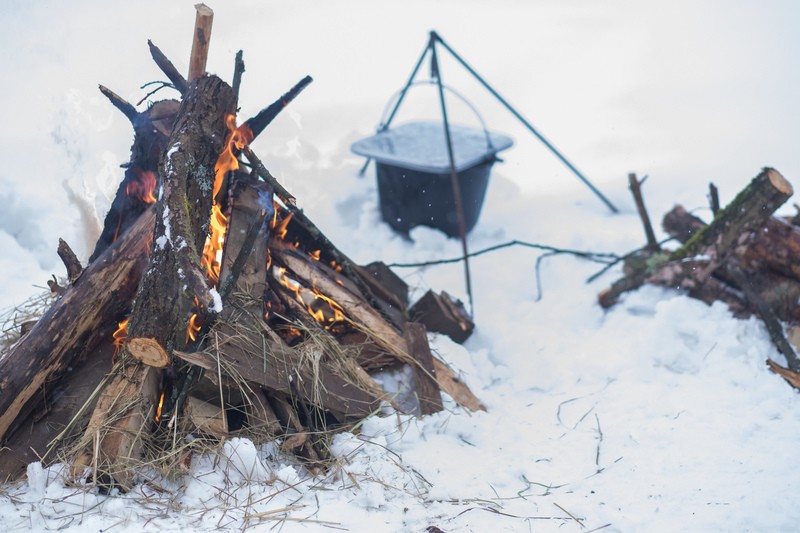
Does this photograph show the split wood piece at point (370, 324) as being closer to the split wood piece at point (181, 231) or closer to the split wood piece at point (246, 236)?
the split wood piece at point (246, 236)

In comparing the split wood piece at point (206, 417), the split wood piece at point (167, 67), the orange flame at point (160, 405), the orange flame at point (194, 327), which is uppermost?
the split wood piece at point (167, 67)

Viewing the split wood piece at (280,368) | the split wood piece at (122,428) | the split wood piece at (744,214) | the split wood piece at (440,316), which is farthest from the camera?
the split wood piece at (440,316)

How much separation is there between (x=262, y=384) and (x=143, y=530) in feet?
2.91

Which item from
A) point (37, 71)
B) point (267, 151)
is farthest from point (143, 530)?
point (37, 71)

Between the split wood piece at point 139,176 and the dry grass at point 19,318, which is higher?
the split wood piece at point 139,176

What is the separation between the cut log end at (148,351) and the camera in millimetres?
2914

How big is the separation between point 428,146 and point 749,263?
319cm

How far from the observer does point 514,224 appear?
7020mm

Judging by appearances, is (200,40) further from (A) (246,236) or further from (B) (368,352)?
(B) (368,352)

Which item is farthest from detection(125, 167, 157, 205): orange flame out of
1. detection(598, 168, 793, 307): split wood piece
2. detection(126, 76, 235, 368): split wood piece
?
detection(598, 168, 793, 307): split wood piece

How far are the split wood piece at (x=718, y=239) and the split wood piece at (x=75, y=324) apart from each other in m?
3.27

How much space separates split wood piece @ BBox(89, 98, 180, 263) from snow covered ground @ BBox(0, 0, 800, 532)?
150cm

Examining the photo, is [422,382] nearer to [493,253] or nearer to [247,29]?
[493,253]

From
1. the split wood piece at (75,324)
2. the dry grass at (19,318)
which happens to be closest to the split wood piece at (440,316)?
the split wood piece at (75,324)
